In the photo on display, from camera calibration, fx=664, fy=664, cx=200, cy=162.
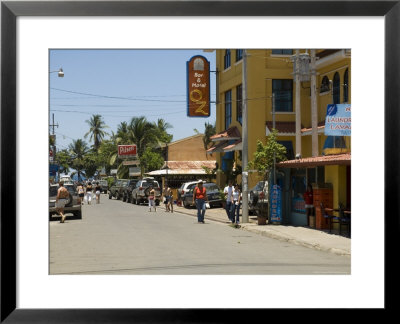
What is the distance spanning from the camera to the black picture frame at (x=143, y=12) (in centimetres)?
742

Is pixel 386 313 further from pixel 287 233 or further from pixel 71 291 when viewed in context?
pixel 287 233

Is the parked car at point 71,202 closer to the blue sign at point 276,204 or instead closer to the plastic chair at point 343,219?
the blue sign at point 276,204

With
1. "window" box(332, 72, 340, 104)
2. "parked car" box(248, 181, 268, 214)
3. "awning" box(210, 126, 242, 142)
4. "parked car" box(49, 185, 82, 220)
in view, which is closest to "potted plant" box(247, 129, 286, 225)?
"parked car" box(248, 181, 268, 214)

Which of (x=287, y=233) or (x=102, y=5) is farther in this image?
(x=287, y=233)

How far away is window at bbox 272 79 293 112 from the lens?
124 ft

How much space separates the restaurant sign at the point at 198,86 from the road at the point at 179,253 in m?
11.7

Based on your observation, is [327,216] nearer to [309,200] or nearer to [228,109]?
[309,200]

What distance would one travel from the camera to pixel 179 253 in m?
16.1

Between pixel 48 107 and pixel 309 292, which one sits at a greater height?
pixel 48 107

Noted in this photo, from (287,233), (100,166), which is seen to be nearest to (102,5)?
(287,233)

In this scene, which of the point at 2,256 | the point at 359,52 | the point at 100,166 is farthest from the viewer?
the point at 100,166

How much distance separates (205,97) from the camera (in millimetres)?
35812

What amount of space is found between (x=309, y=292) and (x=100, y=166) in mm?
97325

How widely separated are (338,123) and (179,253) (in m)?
7.30
